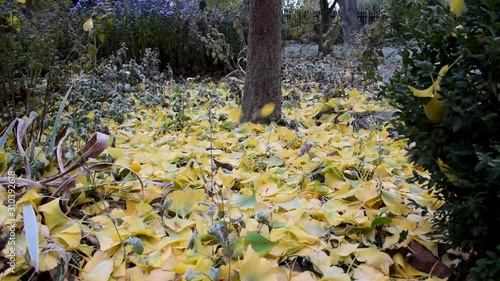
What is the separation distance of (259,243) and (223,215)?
14cm

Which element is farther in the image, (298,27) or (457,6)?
(298,27)

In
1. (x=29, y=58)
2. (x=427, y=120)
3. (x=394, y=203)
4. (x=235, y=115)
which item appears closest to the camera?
(x=427, y=120)

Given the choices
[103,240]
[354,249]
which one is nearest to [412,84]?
[354,249]

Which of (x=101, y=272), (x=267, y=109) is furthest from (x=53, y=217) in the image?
(x=267, y=109)

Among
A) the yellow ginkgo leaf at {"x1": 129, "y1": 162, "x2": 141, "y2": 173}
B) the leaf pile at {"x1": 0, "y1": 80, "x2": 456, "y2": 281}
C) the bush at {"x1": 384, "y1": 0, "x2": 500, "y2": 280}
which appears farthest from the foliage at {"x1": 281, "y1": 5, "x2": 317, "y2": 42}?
the bush at {"x1": 384, "y1": 0, "x2": 500, "y2": 280}

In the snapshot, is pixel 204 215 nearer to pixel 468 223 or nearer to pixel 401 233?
pixel 401 233

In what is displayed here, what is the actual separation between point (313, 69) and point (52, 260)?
12.3 ft

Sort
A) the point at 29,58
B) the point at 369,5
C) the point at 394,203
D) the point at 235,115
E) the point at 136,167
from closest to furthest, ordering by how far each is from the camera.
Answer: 1. the point at 394,203
2. the point at 136,167
3. the point at 29,58
4. the point at 235,115
5. the point at 369,5

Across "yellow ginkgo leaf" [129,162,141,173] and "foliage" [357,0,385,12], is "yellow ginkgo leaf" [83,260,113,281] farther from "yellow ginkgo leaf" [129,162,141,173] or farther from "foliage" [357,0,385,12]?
"foliage" [357,0,385,12]

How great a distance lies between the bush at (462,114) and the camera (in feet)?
3.14

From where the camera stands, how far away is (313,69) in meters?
4.54

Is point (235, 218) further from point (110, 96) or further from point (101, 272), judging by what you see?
point (110, 96)

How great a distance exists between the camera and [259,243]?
1.18 m

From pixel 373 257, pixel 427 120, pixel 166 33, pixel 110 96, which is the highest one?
pixel 166 33
